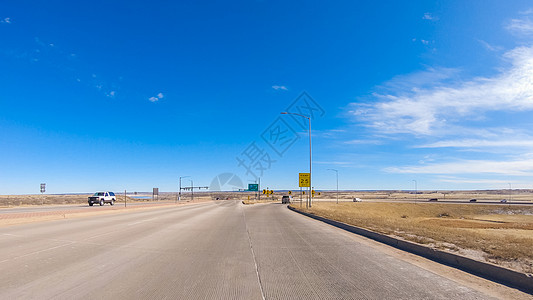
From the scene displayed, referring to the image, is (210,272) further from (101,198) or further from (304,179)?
(101,198)

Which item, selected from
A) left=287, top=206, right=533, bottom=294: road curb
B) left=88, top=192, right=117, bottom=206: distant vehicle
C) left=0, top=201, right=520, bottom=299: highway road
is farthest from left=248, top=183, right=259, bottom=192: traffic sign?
left=0, top=201, right=520, bottom=299: highway road

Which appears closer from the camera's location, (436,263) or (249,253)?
(436,263)

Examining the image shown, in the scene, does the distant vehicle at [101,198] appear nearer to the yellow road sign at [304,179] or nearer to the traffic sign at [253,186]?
the yellow road sign at [304,179]

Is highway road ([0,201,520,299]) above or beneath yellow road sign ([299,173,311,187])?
beneath

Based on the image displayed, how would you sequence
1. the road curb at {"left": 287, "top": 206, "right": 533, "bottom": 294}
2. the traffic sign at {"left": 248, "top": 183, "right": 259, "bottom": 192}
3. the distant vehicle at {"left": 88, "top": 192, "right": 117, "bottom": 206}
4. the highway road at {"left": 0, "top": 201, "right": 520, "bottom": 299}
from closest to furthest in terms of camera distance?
the highway road at {"left": 0, "top": 201, "right": 520, "bottom": 299} → the road curb at {"left": 287, "top": 206, "right": 533, "bottom": 294} → the distant vehicle at {"left": 88, "top": 192, "right": 117, "bottom": 206} → the traffic sign at {"left": 248, "top": 183, "right": 259, "bottom": 192}

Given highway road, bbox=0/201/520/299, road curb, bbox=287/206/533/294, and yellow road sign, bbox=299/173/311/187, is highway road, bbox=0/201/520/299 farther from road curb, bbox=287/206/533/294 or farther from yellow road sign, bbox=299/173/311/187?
yellow road sign, bbox=299/173/311/187

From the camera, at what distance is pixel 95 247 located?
32.1ft

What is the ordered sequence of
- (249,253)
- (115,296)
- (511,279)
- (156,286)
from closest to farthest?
(115,296) < (156,286) < (511,279) < (249,253)

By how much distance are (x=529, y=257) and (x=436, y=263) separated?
2036 millimetres

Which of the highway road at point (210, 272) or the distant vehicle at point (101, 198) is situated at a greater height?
the highway road at point (210, 272)

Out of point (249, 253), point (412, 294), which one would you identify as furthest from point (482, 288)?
point (249, 253)


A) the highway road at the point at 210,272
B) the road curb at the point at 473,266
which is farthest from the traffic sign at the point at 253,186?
the highway road at the point at 210,272

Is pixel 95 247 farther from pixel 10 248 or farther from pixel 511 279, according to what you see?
pixel 511 279

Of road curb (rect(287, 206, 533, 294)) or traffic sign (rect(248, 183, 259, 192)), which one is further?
traffic sign (rect(248, 183, 259, 192))
